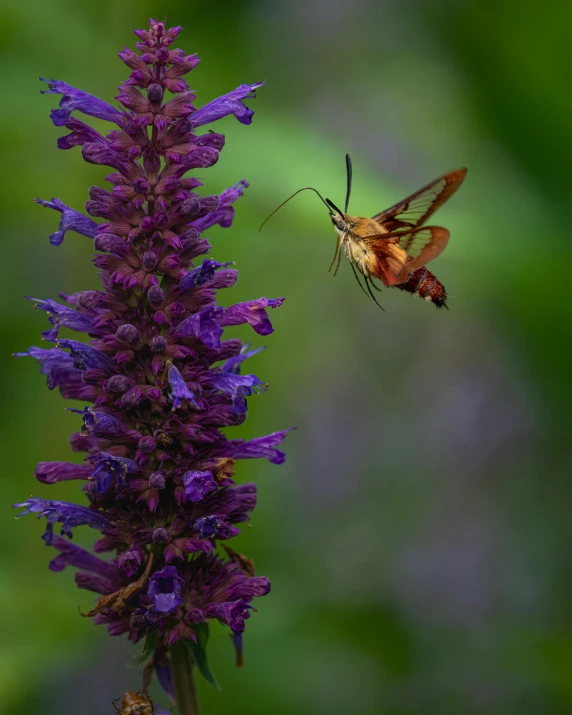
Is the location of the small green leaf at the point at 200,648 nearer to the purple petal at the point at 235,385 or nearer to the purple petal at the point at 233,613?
the purple petal at the point at 233,613

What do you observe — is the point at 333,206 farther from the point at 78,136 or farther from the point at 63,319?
the point at 63,319

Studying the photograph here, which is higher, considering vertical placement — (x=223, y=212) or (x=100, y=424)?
(x=223, y=212)

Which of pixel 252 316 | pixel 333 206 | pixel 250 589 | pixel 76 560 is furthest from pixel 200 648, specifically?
pixel 333 206

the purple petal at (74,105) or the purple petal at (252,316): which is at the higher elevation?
the purple petal at (74,105)

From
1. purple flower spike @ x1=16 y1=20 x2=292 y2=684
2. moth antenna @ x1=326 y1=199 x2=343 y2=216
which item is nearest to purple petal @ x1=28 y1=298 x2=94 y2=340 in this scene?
purple flower spike @ x1=16 y1=20 x2=292 y2=684

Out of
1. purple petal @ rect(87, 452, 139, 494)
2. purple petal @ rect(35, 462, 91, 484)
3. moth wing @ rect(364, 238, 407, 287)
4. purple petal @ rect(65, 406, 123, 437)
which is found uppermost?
moth wing @ rect(364, 238, 407, 287)

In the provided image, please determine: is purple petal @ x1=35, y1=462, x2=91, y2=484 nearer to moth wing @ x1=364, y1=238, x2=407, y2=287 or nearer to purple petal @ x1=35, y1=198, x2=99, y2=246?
purple petal @ x1=35, y1=198, x2=99, y2=246

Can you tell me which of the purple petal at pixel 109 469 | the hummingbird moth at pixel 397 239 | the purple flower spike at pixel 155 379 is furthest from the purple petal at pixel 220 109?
the purple petal at pixel 109 469
